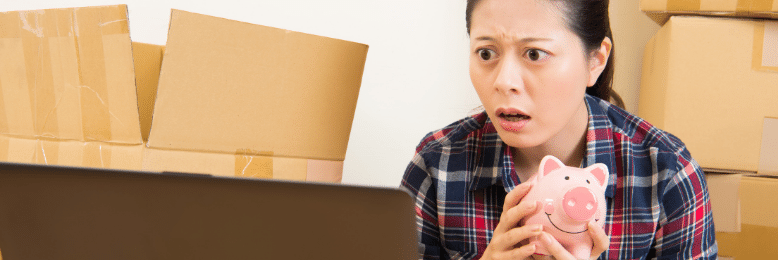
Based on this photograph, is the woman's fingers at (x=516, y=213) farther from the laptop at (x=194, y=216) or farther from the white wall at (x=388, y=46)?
the white wall at (x=388, y=46)

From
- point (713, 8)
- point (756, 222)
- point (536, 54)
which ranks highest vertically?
point (713, 8)

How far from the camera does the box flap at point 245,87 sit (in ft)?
2.98

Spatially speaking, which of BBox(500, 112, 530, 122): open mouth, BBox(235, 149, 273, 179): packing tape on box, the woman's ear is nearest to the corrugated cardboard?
the woman's ear

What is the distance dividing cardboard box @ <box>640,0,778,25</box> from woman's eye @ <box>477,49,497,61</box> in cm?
46

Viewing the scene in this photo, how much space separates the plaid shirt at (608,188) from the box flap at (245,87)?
0.75 feet

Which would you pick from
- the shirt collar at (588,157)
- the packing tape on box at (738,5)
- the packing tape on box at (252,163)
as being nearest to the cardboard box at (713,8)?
the packing tape on box at (738,5)

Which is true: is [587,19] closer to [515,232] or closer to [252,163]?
[515,232]

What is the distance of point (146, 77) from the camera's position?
3.42 feet

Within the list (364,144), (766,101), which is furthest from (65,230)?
(766,101)

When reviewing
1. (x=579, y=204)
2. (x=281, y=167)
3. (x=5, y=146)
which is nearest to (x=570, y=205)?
(x=579, y=204)

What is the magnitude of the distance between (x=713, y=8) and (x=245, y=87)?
3.04 ft

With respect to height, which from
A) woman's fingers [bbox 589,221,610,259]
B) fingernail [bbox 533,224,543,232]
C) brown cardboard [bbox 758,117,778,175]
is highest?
brown cardboard [bbox 758,117,778,175]

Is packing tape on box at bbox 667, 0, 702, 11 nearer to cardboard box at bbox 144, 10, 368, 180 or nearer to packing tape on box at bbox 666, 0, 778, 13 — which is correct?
packing tape on box at bbox 666, 0, 778, 13

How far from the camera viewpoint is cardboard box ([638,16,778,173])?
1022mm
